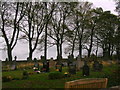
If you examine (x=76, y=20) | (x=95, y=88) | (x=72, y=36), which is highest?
(x=76, y=20)

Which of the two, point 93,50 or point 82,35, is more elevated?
point 82,35

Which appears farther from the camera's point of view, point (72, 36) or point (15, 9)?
point (72, 36)

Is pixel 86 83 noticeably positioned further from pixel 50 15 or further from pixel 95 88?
pixel 50 15

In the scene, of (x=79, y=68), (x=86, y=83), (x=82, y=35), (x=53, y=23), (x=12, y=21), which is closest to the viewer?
(x=86, y=83)

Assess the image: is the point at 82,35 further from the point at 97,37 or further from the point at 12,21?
the point at 12,21

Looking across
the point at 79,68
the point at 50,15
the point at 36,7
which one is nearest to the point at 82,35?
the point at 50,15

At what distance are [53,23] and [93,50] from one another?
9793 millimetres

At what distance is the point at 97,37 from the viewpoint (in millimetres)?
39062

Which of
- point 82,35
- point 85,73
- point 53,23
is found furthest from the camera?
point 82,35

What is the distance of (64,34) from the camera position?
34.0 m

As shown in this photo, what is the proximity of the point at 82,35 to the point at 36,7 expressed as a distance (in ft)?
35.5

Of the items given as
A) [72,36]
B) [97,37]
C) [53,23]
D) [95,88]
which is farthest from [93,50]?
[95,88]

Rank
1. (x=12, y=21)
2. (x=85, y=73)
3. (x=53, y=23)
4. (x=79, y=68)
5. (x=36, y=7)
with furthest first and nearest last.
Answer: (x=53, y=23) < (x=36, y=7) < (x=12, y=21) < (x=79, y=68) < (x=85, y=73)

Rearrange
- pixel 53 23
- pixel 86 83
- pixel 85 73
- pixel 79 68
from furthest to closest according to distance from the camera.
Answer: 1. pixel 53 23
2. pixel 79 68
3. pixel 85 73
4. pixel 86 83
